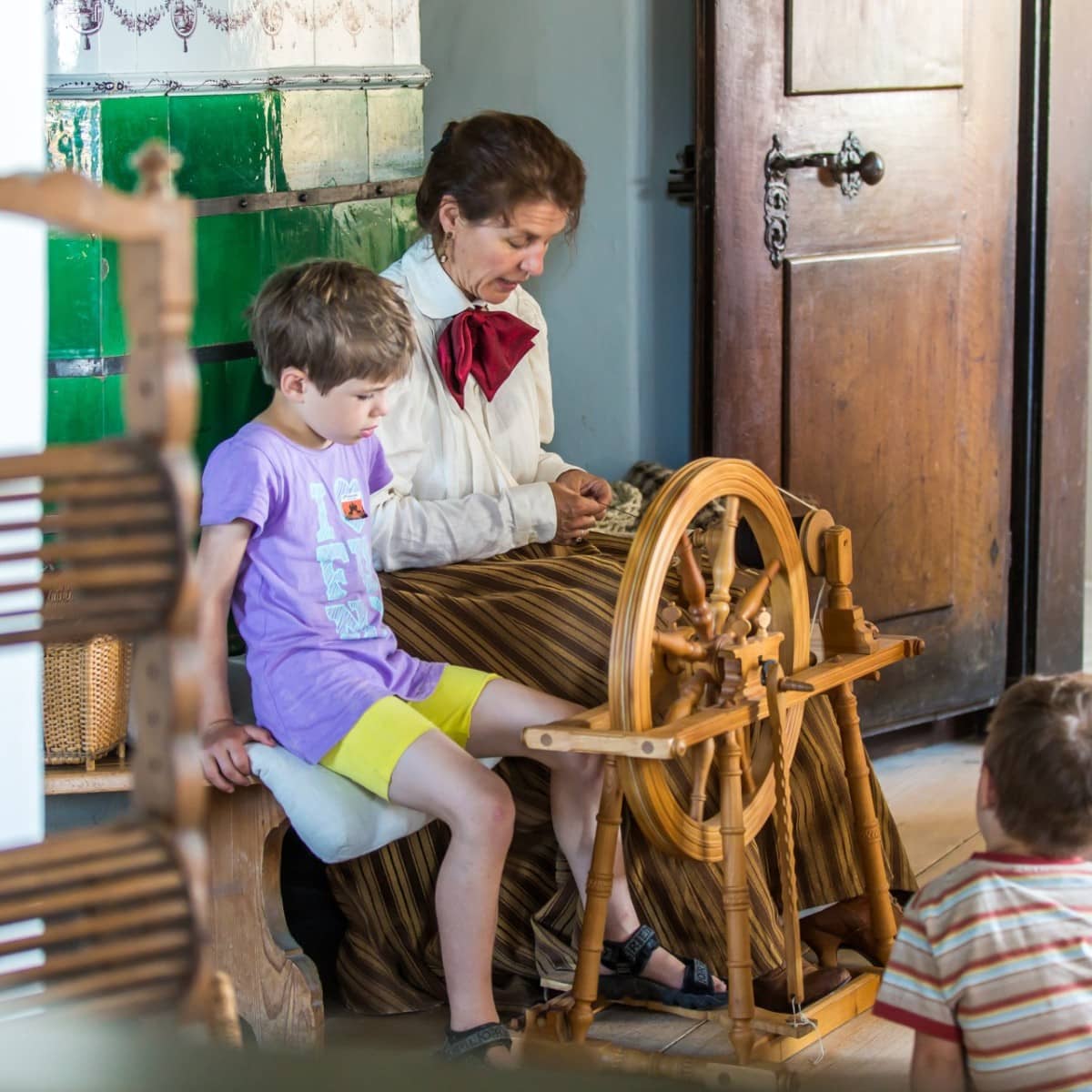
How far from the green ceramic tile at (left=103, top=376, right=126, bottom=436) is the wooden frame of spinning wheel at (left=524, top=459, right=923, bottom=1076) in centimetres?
95

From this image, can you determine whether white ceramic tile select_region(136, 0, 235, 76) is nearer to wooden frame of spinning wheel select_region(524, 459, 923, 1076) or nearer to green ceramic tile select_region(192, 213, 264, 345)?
green ceramic tile select_region(192, 213, 264, 345)

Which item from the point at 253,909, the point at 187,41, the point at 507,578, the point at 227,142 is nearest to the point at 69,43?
the point at 187,41

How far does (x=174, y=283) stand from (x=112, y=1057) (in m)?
0.41

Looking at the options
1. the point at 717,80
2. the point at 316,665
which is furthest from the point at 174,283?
the point at 717,80

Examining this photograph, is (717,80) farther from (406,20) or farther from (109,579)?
(109,579)

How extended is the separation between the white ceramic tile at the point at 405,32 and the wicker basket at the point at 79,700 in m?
1.24

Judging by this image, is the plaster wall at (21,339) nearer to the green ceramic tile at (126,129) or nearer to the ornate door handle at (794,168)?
the green ceramic tile at (126,129)

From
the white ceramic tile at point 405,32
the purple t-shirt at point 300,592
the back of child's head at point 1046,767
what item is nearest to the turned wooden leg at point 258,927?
the purple t-shirt at point 300,592

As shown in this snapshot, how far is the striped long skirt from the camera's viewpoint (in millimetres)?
2508

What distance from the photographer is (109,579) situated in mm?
804

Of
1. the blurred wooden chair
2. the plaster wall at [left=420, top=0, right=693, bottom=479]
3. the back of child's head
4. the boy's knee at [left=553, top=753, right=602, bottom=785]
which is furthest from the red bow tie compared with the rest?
the blurred wooden chair

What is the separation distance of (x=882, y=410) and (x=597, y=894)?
174 centimetres

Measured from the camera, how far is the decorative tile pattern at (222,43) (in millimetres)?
2514

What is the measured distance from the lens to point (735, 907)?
6.81ft
